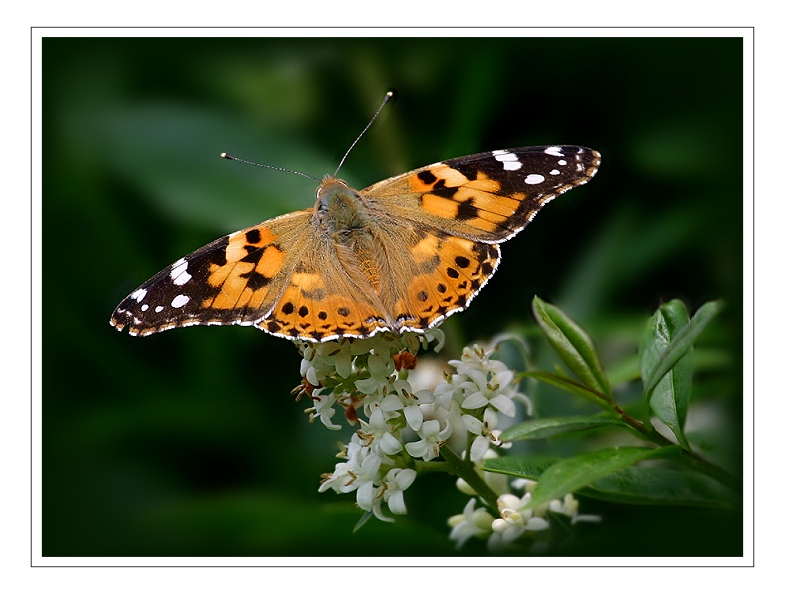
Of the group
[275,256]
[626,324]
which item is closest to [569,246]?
[626,324]

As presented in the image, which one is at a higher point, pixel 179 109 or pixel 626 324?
pixel 179 109

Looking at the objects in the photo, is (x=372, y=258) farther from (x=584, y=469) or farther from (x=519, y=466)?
(x=584, y=469)

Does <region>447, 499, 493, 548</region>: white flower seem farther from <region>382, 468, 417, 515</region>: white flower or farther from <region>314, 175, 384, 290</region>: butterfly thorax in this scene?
<region>314, 175, 384, 290</region>: butterfly thorax

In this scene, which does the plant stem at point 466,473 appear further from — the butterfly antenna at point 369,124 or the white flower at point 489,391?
the butterfly antenna at point 369,124

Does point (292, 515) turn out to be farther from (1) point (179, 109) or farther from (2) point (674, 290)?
(1) point (179, 109)

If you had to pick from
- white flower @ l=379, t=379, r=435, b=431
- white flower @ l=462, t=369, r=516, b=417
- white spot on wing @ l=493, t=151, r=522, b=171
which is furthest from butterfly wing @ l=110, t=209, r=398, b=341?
white spot on wing @ l=493, t=151, r=522, b=171

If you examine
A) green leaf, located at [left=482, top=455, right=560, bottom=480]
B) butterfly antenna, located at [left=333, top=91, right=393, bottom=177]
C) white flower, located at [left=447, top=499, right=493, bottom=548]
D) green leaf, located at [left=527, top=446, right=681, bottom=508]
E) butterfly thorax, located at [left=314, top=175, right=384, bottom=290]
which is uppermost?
butterfly antenna, located at [left=333, top=91, right=393, bottom=177]

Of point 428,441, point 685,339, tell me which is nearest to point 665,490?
point 685,339
